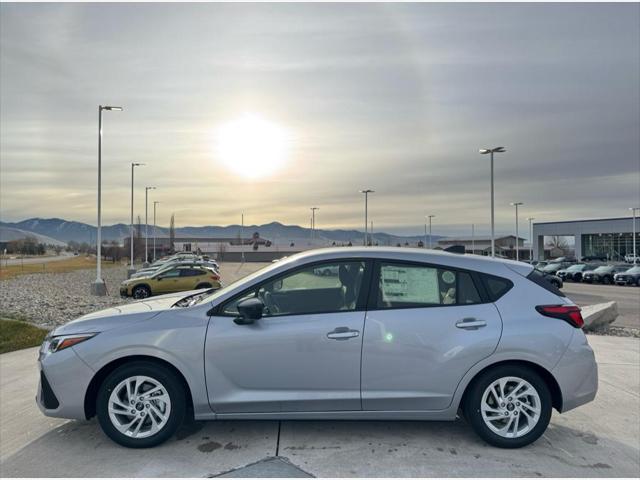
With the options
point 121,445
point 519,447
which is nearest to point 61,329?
point 121,445

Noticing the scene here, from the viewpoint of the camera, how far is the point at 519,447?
12.4ft

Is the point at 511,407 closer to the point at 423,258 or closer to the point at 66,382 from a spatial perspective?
the point at 423,258

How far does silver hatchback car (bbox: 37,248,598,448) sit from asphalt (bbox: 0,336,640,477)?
0.22 metres

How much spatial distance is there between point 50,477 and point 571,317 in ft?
13.7

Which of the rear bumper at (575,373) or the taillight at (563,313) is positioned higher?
the taillight at (563,313)

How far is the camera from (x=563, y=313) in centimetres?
391

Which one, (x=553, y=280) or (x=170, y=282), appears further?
(x=170, y=282)

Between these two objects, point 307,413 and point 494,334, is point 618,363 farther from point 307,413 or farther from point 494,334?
point 307,413

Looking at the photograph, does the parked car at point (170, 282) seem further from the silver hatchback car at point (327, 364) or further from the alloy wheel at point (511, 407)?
the alloy wheel at point (511, 407)

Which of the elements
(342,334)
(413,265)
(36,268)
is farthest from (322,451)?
(36,268)

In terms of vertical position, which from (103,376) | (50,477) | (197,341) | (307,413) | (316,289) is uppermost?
(316,289)

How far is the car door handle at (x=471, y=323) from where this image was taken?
3788 mm

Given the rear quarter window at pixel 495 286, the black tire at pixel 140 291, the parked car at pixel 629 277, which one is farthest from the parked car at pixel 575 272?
the rear quarter window at pixel 495 286

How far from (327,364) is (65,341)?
84.0 inches
